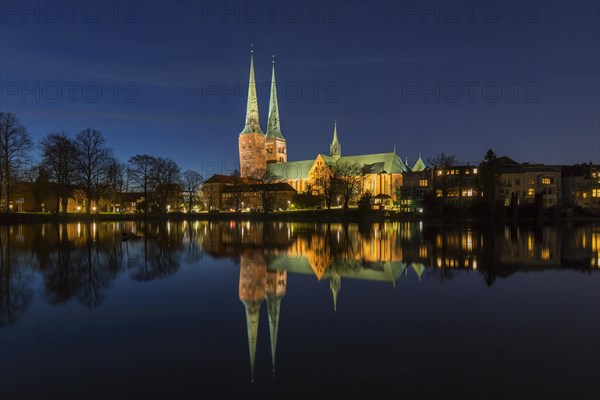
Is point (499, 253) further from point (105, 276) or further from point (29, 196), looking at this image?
point (29, 196)

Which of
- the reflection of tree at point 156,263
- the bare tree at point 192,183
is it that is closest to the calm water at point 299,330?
the reflection of tree at point 156,263

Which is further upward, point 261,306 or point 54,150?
point 54,150

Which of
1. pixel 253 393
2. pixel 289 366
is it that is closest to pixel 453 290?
pixel 289 366

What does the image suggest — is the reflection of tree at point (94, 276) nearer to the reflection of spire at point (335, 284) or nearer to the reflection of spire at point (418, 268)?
the reflection of spire at point (335, 284)

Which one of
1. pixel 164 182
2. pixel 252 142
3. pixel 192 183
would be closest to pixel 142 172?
pixel 164 182

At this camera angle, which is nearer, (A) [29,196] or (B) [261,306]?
(B) [261,306]

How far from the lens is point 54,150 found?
5909cm

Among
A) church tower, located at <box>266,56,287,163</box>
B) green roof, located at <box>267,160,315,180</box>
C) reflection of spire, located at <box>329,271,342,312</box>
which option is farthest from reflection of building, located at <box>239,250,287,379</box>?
church tower, located at <box>266,56,287,163</box>

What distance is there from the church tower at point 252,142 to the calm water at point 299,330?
108750 millimetres

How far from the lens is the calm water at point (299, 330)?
6.56 m

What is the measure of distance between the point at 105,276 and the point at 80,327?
683cm

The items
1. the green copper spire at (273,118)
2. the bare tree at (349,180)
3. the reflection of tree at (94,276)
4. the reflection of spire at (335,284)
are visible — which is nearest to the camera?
the reflection of spire at (335,284)

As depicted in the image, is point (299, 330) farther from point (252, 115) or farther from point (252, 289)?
point (252, 115)

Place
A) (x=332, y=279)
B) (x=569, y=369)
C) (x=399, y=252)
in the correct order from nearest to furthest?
(x=569, y=369)
(x=332, y=279)
(x=399, y=252)
